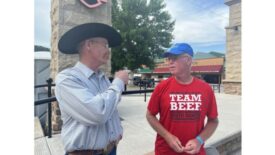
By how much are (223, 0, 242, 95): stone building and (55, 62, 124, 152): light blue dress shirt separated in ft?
33.1

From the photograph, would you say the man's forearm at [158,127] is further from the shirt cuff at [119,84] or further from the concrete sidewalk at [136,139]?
the concrete sidewalk at [136,139]

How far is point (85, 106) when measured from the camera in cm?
115

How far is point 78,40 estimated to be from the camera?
141 cm

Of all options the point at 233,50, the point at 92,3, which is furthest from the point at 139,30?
the point at 92,3

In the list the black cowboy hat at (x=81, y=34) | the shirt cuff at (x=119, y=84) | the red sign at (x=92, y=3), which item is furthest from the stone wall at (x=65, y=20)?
the shirt cuff at (x=119, y=84)

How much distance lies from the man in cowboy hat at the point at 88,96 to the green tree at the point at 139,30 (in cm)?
1632

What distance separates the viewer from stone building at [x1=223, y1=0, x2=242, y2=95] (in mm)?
10312

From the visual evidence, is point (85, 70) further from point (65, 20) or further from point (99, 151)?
point (65, 20)

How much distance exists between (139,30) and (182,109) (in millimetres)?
16496
